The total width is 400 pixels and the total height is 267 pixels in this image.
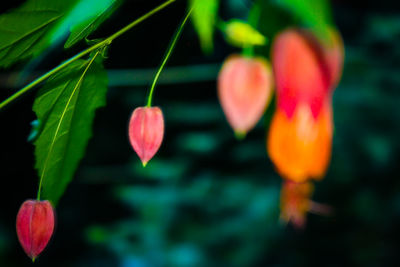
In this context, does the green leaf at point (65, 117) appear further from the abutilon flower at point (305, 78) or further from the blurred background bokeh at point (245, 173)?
the blurred background bokeh at point (245, 173)

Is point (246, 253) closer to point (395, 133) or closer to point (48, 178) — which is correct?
point (395, 133)

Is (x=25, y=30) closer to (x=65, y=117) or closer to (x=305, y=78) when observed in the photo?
(x=65, y=117)

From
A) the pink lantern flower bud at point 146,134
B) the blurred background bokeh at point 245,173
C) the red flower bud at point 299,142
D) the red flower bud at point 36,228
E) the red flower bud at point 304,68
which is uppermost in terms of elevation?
the red flower bud at point 304,68

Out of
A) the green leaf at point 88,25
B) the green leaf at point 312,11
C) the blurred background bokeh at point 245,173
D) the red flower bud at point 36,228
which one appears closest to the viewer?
the green leaf at point 312,11

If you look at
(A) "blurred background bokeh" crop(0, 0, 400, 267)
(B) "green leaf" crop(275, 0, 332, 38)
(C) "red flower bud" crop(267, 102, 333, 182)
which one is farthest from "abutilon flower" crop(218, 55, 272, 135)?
(A) "blurred background bokeh" crop(0, 0, 400, 267)

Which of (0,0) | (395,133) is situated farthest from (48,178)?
(395,133)

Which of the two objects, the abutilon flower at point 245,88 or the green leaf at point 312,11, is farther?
the abutilon flower at point 245,88

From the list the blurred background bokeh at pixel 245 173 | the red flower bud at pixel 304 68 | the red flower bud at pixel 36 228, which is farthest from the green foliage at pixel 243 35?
the blurred background bokeh at pixel 245 173
